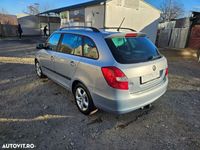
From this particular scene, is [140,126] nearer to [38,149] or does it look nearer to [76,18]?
[38,149]

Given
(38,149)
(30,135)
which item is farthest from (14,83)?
(38,149)

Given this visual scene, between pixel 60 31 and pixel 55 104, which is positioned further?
pixel 60 31

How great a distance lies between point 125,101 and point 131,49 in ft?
3.09

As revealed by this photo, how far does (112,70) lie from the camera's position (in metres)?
2.33

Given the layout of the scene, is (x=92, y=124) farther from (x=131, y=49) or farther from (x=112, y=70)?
(x=131, y=49)

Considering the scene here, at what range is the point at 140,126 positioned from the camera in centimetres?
281

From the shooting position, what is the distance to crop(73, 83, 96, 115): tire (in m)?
2.87

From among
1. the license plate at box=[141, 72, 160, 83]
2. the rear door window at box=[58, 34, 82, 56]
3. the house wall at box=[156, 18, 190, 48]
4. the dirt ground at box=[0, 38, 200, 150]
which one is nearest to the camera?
the dirt ground at box=[0, 38, 200, 150]

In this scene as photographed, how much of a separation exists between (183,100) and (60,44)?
3.38 meters

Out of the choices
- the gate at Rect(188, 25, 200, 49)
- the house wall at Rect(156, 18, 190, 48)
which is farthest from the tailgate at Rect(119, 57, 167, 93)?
the house wall at Rect(156, 18, 190, 48)

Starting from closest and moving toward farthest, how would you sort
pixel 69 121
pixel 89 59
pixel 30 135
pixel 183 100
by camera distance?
pixel 30 135, pixel 89 59, pixel 69 121, pixel 183 100

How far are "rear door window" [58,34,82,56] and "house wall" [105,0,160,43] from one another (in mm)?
8646

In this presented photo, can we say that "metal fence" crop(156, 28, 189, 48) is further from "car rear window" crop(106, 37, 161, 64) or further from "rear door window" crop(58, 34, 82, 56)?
"rear door window" crop(58, 34, 82, 56)

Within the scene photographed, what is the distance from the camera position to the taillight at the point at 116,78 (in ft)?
7.61
